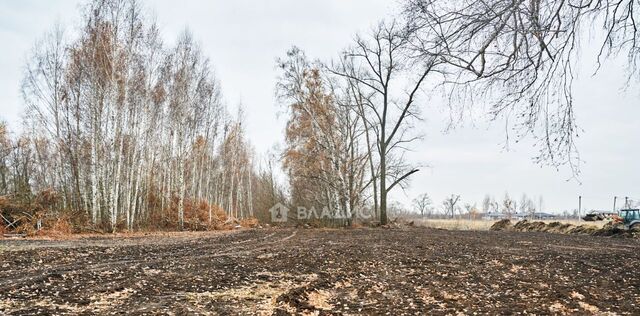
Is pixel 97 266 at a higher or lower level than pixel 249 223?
higher

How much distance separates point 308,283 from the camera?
6.64 m

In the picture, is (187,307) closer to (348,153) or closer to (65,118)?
(65,118)

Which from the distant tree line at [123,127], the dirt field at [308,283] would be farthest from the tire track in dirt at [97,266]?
the distant tree line at [123,127]

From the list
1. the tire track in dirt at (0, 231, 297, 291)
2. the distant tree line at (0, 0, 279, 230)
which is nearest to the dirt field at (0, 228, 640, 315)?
the tire track in dirt at (0, 231, 297, 291)

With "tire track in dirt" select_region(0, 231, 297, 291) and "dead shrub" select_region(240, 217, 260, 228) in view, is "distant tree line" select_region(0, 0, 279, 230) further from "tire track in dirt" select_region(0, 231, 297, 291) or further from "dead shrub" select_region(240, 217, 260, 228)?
"tire track in dirt" select_region(0, 231, 297, 291)

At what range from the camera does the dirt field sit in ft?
17.0

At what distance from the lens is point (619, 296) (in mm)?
6055

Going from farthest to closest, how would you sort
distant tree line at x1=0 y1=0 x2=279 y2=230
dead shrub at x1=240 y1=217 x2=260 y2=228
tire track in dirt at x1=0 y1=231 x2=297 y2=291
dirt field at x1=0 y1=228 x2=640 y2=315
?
dead shrub at x1=240 y1=217 x2=260 y2=228 < distant tree line at x1=0 y1=0 x2=279 y2=230 < tire track in dirt at x1=0 y1=231 x2=297 y2=291 < dirt field at x1=0 y1=228 x2=640 y2=315

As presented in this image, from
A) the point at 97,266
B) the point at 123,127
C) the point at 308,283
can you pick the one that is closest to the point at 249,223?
the point at 123,127

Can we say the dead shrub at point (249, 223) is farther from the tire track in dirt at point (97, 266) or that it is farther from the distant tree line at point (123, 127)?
the tire track in dirt at point (97, 266)

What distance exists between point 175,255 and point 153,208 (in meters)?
16.0

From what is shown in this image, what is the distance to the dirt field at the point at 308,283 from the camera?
518 cm

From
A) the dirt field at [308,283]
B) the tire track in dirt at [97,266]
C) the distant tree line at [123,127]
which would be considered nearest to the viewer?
the dirt field at [308,283]

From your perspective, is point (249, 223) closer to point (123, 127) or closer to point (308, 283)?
point (123, 127)
